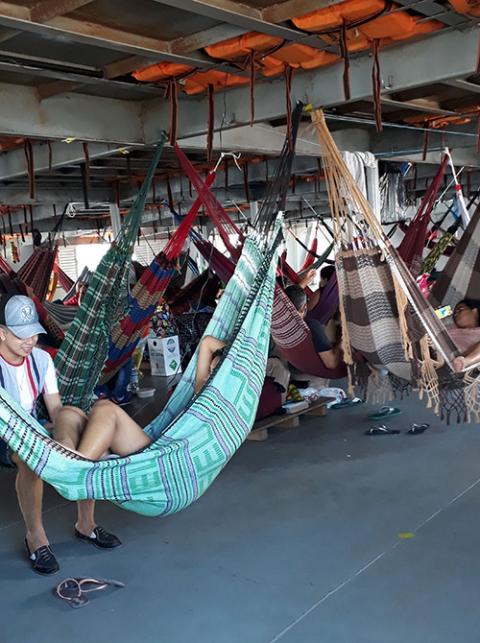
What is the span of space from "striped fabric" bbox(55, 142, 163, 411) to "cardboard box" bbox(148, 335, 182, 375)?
2118mm

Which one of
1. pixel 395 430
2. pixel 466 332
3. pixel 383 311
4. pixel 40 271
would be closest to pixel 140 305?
pixel 395 430

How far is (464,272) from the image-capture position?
325 cm

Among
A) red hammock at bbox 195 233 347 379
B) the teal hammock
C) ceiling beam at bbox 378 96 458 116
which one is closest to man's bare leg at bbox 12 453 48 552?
the teal hammock

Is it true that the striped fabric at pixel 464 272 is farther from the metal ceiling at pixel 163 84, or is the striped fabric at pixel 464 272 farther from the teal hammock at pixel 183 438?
the teal hammock at pixel 183 438

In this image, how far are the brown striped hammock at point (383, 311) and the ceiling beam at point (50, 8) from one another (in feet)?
3.35

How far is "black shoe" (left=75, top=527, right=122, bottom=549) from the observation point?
2346 mm

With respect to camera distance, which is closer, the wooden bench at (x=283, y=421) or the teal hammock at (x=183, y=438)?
the teal hammock at (x=183, y=438)

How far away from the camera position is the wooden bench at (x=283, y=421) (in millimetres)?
3406

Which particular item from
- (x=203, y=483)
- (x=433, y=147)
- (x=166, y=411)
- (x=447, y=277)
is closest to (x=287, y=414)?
(x=447, y=277)

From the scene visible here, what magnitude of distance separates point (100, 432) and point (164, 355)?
3.28 metres

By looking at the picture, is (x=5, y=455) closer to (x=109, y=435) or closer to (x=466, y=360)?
(x=109, y=435)

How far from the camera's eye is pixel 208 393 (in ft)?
6.95

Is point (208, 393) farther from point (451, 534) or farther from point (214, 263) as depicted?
point (214, 263)

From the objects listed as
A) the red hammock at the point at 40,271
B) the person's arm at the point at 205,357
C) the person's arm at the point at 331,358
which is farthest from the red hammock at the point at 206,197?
the red hammock at the point at 40,271
